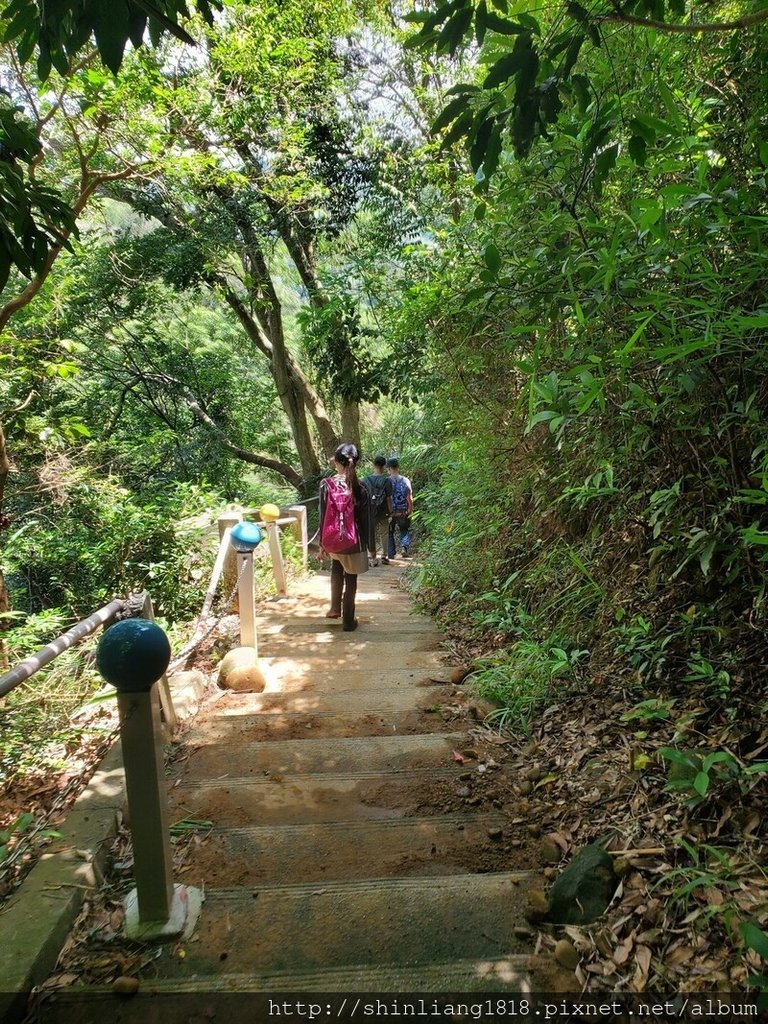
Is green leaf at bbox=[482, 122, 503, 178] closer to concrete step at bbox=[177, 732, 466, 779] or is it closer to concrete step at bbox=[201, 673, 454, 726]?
concrete step at bbox=[177, 732, 466, 779]

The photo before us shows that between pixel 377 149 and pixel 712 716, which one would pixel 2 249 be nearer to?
pixel 712 716

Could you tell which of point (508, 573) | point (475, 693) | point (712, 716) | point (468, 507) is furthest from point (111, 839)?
point (468, 507)

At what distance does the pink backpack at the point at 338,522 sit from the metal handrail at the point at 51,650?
7.82 feet

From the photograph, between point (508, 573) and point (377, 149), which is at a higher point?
point (377, 149)

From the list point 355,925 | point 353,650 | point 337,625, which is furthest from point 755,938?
point 337,625

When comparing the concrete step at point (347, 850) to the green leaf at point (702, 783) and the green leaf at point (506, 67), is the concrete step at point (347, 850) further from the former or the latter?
the green leaf at point (506, 67)

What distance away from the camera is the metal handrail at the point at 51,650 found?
193 cm

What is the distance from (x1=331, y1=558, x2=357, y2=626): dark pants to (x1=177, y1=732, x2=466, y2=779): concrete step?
2118 millimetres

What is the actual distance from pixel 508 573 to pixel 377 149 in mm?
7940

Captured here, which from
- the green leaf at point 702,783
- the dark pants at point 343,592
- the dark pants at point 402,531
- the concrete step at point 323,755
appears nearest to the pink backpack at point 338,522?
the dark pants at point 343,592

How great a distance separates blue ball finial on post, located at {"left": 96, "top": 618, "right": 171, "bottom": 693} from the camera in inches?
67.3

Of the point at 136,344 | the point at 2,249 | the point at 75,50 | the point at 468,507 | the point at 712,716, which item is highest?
the point at 136,344

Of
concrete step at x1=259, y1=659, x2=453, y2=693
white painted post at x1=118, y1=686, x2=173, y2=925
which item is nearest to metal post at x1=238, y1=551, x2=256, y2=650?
concrete step at x1=259, y1=659, x2=453, y2=693

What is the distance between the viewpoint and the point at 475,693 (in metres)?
3.43
